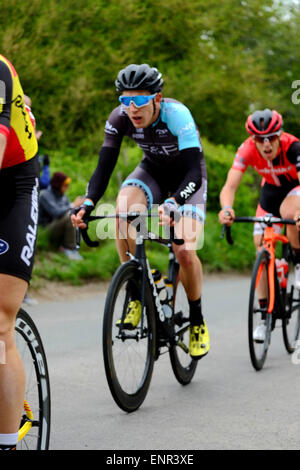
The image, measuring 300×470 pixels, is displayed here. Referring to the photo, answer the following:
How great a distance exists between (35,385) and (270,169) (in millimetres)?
4137

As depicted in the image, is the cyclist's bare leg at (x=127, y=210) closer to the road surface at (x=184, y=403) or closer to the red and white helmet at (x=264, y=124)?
the road surface at (x=184, y=403)

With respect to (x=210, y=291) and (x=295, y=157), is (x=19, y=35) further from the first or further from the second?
(x=295, y=157)

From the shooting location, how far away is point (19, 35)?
1200 cm

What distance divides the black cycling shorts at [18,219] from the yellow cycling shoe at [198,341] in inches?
112

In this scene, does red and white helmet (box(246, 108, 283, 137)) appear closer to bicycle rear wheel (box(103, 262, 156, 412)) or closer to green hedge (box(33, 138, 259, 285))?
bicycle rear wheel (box(103, 262, 156, 412))

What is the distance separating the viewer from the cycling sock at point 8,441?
128 inches

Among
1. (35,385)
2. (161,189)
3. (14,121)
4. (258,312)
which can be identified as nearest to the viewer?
(14,121)

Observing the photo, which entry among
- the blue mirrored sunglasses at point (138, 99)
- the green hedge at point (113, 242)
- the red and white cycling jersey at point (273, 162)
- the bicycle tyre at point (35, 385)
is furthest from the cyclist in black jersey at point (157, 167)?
the green hedge at point (113, 242)

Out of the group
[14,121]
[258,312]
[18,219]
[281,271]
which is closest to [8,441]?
[18,219]

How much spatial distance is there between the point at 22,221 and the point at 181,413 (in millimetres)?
2340

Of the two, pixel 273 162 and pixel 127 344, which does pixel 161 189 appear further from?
pixel 273 162

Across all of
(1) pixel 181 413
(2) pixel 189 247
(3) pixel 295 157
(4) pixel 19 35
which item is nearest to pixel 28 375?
(1) pixel 181 413

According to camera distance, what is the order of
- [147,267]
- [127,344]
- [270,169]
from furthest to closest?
[270,169]
[147,267]
[127,344]

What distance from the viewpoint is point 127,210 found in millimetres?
5629
